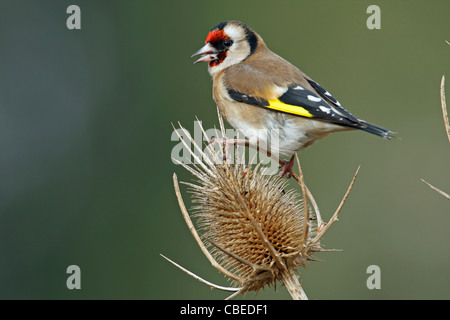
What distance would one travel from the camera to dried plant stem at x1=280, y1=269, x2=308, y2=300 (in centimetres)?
288

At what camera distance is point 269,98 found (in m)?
3.94

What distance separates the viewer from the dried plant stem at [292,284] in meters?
2.88

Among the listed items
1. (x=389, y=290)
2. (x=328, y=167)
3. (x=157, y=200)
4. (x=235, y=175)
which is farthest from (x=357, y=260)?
(x=235, y=175)

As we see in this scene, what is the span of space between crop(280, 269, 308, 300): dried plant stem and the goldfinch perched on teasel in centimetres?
91

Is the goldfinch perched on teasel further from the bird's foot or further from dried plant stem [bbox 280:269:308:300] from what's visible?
dried plant stem [bbox 280:269:308:300]

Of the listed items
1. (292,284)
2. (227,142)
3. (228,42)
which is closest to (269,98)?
(227,142)

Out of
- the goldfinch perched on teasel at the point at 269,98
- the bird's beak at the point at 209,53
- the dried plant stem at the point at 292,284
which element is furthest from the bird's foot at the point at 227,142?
the bird's beak at the point at 209,53

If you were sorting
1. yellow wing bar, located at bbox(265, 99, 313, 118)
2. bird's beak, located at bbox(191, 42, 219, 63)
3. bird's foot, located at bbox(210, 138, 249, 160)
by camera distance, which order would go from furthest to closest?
1. bird's beak, located at bbox(191, 42, 219, 63)
2. yellow wing bar, located at bbox(265, 99, 313, 118)
3. bird's foot, located at bbox(210, 138, 249, 160)

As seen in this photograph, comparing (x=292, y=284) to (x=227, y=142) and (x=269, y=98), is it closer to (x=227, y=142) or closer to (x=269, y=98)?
(x=227, y=142)

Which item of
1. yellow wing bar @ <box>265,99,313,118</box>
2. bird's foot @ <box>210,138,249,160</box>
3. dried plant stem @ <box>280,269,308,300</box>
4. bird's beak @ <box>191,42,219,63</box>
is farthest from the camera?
bird's beak @ <box>191,42,219,63</box>

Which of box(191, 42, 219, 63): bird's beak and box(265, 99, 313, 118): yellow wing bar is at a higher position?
box(191, 42, 219, 63): bird's beak

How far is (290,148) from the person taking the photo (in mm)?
3904

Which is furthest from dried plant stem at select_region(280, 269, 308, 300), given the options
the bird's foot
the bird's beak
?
the bird's beak
